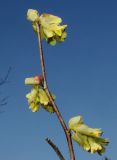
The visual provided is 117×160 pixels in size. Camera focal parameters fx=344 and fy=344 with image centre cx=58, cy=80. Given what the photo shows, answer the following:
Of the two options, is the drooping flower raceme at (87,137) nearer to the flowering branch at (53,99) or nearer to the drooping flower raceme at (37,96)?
the flowering branch at (53,99)

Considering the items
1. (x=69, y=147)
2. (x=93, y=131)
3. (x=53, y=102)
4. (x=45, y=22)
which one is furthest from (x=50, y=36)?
(x=69, y=147)

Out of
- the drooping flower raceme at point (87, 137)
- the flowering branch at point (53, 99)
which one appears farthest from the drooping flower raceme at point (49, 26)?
the drooping flower raceme at point (87, 137)

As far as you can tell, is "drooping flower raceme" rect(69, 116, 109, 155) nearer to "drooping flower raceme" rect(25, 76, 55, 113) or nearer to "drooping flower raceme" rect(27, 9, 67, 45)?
"drooping flower raceme" rect(25, 76, 55, 113)

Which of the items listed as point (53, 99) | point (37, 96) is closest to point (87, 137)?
point (53, 99)

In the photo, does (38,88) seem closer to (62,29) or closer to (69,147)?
(62,29)

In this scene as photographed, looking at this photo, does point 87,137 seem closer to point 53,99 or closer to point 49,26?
point 53,99

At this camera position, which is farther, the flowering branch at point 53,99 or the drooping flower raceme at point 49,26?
the drooping flower raceme at point 49,26
